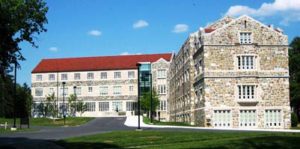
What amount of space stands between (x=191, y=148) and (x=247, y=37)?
3252 centimetres

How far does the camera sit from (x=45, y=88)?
9862cm

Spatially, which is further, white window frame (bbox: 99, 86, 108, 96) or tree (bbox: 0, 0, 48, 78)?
white window frame (bbox: 99, 86, 108, 96)

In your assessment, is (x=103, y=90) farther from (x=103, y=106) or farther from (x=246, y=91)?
(x=246, y=91)

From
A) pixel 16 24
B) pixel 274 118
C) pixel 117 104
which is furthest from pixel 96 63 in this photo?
pixel 16 24

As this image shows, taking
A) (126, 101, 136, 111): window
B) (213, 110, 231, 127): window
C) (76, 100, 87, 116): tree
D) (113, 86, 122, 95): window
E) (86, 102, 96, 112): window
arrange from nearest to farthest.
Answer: (213, 110, 231, 127): window → (76, 100, 87, 116): tree → (126, 101, 136, 111): window → (86, 102, 96, 112): window → (113, 86, 122, 95): window

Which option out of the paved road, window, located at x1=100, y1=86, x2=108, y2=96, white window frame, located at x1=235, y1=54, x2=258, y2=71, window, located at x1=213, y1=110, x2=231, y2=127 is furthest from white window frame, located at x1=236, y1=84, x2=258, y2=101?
window, located at x1=100, y1=86, x2=108, y2=96

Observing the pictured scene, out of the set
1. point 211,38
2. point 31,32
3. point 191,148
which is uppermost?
point 211,38

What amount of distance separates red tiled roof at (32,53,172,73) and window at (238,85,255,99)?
163 ft

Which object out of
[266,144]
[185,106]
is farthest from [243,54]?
[266,144]

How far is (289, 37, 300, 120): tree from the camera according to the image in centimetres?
7044

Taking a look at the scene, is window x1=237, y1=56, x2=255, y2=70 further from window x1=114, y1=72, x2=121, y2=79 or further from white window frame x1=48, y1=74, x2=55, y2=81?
white window frame x1=48, y1=74, x2=55, y2=81

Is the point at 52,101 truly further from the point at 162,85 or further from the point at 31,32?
the point at 31,32

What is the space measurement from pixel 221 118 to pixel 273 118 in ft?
18.1

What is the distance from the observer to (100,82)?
317 feet
